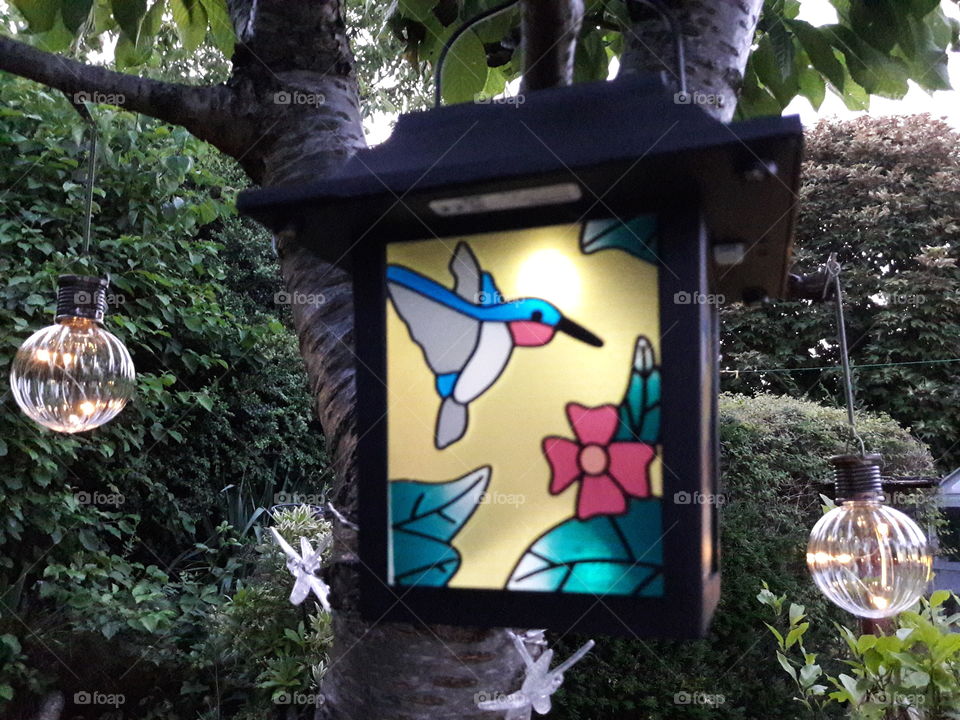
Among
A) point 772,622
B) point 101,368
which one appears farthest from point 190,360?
point 772,622

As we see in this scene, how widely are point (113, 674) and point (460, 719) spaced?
149 inches

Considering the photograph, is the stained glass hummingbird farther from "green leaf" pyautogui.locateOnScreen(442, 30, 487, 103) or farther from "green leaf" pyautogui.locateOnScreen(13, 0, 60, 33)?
"green leaf" pyautogui.locateOnScreen(13, 0, 60, 33)

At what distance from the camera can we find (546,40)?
4.68ft

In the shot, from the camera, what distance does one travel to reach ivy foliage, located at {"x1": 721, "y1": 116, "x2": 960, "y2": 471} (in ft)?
37.9

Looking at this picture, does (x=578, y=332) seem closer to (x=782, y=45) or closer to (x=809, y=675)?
(x=782, y=45)

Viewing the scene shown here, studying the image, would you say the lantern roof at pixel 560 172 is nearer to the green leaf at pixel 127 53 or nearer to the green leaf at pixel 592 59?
the green leaf at pixel 592 59

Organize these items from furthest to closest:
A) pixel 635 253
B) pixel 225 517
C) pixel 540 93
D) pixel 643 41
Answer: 1. pixel 225 517
2. pixel 643 41
3. pixel 540 93
4. pixel 635 253

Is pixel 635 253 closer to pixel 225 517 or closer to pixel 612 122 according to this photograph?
pixel 612 122

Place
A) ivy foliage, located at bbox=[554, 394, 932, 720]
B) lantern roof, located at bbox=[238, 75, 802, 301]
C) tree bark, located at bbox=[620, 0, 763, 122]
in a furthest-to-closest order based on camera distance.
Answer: ivy foliage, located at bbox=[554, 394, 932, 720], tree bark, located at bbox=[620, 0, 763, 122], lantern roof, located at bbox=[238, 75, 802, 301]

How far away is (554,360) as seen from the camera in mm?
927

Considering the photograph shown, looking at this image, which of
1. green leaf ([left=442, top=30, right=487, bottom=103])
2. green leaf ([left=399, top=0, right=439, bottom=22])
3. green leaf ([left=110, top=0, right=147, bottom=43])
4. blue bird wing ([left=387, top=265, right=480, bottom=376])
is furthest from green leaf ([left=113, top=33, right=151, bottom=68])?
blue bird wing ([left=387, top=265, right=480, bottom=376])

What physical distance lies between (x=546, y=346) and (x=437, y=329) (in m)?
0.14

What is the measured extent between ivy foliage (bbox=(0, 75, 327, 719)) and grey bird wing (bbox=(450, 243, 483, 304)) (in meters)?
2.89

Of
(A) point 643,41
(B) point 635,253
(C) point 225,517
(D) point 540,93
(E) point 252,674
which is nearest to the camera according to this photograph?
(B) point 635,253
